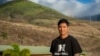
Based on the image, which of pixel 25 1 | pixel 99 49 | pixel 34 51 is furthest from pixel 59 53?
pixel 25 1

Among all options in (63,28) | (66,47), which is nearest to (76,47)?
(66,47)

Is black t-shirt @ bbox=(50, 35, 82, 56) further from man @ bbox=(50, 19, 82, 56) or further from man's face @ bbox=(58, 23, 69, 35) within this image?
man's face @ bbox=(58, 23, 69, 35)

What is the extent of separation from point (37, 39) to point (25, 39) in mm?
2344

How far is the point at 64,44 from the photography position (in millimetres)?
6285

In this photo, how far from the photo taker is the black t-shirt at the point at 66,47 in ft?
20.3

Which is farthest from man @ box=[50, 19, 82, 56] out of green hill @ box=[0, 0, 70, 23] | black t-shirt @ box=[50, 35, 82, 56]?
green hill @ box=[0, 0, 70, 23]

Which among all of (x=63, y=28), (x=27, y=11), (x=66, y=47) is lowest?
(x=66, y=47)

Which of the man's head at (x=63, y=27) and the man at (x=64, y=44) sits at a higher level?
the man's head at (x=63, y=27)

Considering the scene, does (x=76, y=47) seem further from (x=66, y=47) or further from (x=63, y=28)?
(x=63, y=28)

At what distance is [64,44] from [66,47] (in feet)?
0.22

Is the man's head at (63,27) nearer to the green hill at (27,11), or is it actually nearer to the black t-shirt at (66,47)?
the black t-shirt at (66,47)

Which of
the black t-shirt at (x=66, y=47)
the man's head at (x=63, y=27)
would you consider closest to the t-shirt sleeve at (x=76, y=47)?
the black t-shirt at (x=66, y=47)

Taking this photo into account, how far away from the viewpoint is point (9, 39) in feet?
156

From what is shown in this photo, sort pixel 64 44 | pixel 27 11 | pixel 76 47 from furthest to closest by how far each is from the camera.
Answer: pixel 27 11
pixel 64 44
pixel 76 47
